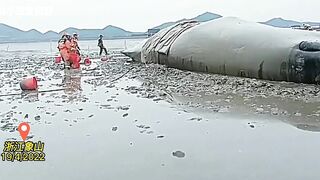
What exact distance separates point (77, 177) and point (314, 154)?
2243 millimetres

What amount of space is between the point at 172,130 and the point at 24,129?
189cm

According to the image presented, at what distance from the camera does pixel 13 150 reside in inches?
165

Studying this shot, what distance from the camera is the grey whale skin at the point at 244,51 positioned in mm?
8023

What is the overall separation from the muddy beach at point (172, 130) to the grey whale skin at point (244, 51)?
1.12ft

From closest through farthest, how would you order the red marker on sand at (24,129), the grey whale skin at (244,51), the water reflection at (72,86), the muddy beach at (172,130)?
the muddy beach at (172,130), the red marker on sand at (24,129), the water reflection at (72,86), the grey whale skin at (244,51)

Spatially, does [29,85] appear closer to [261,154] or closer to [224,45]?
[224,45]

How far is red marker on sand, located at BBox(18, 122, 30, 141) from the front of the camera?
487 cm

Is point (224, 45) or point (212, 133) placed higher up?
point (224, 45)

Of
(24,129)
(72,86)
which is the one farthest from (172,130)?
(72,86)

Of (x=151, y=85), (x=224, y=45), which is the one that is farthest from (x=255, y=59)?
(x=151, y=85)

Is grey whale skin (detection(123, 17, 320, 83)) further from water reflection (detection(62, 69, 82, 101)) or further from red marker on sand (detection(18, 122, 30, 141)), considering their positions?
red marker on sand (detection(18, 122, 30, 141))

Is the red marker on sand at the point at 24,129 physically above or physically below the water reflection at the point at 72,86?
above

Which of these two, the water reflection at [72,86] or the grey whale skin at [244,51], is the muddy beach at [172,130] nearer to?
the water reflection at [72,86]

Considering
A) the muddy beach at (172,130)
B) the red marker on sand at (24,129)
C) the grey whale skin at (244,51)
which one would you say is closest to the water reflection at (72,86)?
the muddy beach at (172,130)
